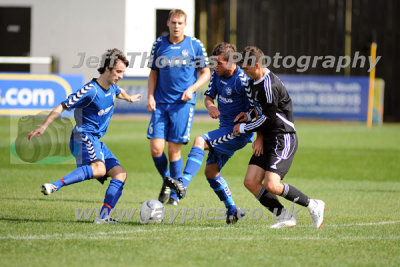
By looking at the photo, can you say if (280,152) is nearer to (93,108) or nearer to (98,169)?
(98,169)

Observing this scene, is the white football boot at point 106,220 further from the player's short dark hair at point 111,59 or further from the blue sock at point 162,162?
the blue sock at point 162,162

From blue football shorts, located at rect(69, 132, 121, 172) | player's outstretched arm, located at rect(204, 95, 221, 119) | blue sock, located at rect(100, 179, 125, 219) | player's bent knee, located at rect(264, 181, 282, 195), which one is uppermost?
player's outstretched arm, located at rect(204, 95, 221, 119)

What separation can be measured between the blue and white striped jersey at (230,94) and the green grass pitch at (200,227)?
1.17m

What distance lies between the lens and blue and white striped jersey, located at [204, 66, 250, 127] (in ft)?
26.3

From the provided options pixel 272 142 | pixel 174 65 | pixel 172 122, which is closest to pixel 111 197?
pixel 272 142

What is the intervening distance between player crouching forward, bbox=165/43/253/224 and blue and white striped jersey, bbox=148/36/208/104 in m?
1.47

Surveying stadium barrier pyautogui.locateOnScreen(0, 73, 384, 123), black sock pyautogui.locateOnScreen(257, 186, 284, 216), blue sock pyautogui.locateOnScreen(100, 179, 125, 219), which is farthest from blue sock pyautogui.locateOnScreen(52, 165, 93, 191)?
stadium barrier pyautogui.locateOnScreen(0, 73, 384, 123)

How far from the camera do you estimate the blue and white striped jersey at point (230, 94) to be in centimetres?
801

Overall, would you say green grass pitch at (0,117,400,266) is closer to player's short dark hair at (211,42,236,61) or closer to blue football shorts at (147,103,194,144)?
blue football shorts at (147,103,194,144)

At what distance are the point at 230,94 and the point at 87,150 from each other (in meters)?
1.64

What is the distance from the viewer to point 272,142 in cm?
750

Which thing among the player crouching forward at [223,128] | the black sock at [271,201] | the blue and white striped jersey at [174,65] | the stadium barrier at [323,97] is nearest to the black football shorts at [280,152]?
the black sock at [271,201]

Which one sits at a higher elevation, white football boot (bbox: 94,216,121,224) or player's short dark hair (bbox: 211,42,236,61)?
player's short dark hair (bbox: 211,42,236,61)

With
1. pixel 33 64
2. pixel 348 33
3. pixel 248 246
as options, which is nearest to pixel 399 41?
pixel 348 33
